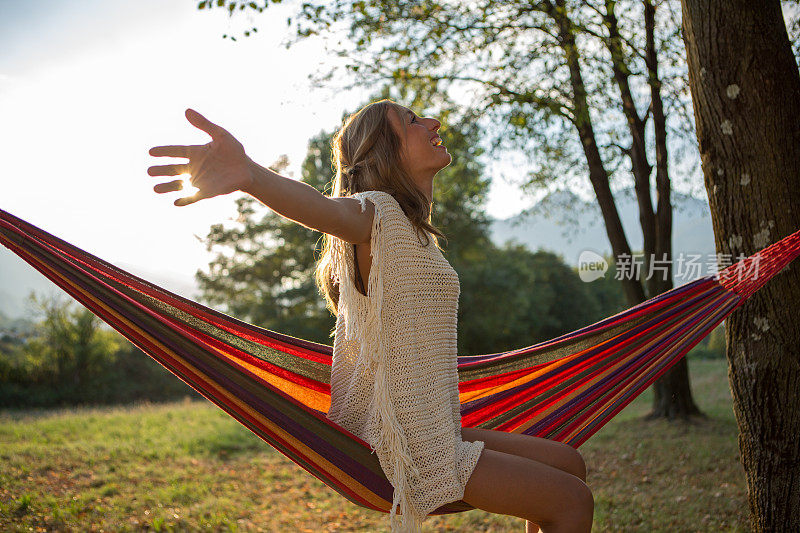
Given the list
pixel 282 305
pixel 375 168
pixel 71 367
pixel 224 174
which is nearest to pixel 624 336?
pixel 375 168

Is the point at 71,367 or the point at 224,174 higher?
the point at 224,174

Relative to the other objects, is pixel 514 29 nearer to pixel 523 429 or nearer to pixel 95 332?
pixel 523 429

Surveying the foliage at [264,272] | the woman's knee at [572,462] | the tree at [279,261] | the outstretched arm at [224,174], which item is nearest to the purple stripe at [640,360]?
the woman's knee at [572,462]

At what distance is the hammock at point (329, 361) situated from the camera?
4.50 ft

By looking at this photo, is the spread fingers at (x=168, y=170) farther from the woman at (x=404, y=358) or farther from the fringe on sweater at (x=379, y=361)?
the fringe on sweater at (x=379, y=361)

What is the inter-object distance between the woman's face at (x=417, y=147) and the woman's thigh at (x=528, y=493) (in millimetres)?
754

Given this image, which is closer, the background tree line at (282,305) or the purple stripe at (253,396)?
the purple stripe at (253,396)

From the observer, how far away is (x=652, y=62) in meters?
5.03

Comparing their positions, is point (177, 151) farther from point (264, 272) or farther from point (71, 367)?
point (264, 272)

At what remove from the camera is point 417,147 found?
157 cm

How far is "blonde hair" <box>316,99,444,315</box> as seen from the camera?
145cm

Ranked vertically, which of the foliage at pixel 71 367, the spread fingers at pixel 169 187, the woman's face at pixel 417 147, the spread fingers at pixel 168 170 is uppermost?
the woman's face at pixel 417 147

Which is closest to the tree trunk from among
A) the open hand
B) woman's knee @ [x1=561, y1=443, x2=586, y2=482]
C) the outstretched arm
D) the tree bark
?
woman's knee @ [x1=561, y1=443, x2=586, y2=482]

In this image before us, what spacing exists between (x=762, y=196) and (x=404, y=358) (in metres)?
1.28
